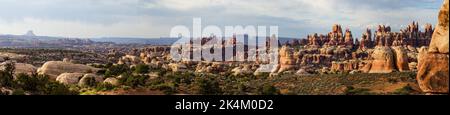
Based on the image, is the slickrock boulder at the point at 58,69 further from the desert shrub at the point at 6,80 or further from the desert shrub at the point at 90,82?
the desert shrub at the point at 90,82

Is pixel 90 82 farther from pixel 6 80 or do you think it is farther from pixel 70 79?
pixel 6 80

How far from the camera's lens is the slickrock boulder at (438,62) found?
2669 centimetres

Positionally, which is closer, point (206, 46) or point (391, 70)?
point (391, 70)

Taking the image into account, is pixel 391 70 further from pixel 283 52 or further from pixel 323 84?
pixel 283 52

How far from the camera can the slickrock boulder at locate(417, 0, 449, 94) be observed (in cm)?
2669

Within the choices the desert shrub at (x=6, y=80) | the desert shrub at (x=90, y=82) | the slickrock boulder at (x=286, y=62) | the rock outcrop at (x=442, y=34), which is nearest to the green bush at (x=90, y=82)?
the desert shrub at (x=90, y=82)

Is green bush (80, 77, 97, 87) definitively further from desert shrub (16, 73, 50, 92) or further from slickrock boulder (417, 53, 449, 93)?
slickrock boulder (417, 53, 449, 93)

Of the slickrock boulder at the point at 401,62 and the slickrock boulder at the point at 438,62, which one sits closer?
the slickrock boulder at the point at 438,62

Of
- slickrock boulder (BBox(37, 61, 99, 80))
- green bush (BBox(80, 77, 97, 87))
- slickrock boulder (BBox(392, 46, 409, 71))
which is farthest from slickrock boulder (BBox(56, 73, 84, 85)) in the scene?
slickrock boulder (BBox(392, 46, 409, 71))

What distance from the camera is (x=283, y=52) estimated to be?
91125 mm

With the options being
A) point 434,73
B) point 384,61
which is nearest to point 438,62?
point 434,73
